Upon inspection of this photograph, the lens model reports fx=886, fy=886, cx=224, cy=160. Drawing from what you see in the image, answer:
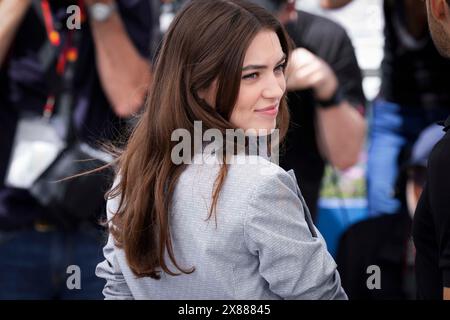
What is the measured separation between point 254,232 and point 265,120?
0.32 metres

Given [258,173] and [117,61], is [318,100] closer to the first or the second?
[117,61]

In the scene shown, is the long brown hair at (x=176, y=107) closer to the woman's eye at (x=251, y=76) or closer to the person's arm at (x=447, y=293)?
the woman's eye at (x=251, y=76)

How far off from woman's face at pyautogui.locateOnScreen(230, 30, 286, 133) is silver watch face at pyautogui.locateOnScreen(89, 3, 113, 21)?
4.28 ft

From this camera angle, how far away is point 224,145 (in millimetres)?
1797

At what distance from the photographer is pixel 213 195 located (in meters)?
1.73

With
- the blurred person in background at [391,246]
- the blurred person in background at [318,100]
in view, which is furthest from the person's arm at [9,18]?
the blurred person in background at [391,246]

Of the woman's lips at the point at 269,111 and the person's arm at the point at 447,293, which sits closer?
the person's arm at the point at 447,293

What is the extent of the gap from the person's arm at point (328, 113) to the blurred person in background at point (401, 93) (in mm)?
336

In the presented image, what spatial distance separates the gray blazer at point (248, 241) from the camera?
5.59 ft

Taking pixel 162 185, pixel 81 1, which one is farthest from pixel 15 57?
pixel 162 185

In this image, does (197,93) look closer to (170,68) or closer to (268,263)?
(170,68)

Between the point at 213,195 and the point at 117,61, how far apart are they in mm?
1486

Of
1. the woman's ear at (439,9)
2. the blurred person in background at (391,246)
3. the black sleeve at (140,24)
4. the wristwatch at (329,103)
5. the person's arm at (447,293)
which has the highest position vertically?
the woman's ear at (439,9)

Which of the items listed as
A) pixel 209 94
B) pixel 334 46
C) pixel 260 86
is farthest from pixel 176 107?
pixel 334 46
